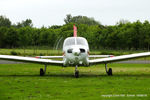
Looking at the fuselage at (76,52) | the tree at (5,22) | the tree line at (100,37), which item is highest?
the tree at (5,22)

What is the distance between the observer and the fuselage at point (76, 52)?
14.4m

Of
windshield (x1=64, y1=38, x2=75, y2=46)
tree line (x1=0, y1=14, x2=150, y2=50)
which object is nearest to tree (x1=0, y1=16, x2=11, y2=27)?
tree line (x1=0, y1=14, x2=150, y2=50)

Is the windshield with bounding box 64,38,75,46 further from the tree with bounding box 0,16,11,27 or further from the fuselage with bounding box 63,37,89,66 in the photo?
the tree with bounding box 0,16,11,27

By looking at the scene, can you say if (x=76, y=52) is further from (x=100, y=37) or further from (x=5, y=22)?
(x=5, y=22)

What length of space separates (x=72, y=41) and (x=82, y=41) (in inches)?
20.8

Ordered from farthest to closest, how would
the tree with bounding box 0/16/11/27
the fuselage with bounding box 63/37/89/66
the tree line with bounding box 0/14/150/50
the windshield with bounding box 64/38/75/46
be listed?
the tree with bounding box 0/16/11/27 < the tree line with bounding box 0/14/150/50 < the windshield with bounding box 64/38/75/46 < the fuselage with bounding box 63/37/89/66

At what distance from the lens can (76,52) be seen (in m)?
14.1

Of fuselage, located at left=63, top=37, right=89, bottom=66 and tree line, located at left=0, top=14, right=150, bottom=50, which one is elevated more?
tree line, located at left=0, top=14, right=150, bottom=50

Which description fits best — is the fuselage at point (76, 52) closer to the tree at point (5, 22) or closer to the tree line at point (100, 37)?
the tree line at point (100, 37)

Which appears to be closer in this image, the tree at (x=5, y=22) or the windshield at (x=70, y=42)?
the windshield at (x=70, y=42)

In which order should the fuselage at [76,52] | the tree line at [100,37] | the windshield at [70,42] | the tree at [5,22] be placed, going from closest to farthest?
the fuselage at [76,52] < the windshield at [70,42] < the tree line at [100,37] < the tree at [5,22]

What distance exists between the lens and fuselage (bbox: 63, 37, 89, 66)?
14.4 m

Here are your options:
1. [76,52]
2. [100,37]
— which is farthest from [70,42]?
[100,37]

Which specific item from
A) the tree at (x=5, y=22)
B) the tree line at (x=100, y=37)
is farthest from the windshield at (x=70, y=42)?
the tree at (x=5, y=22)
